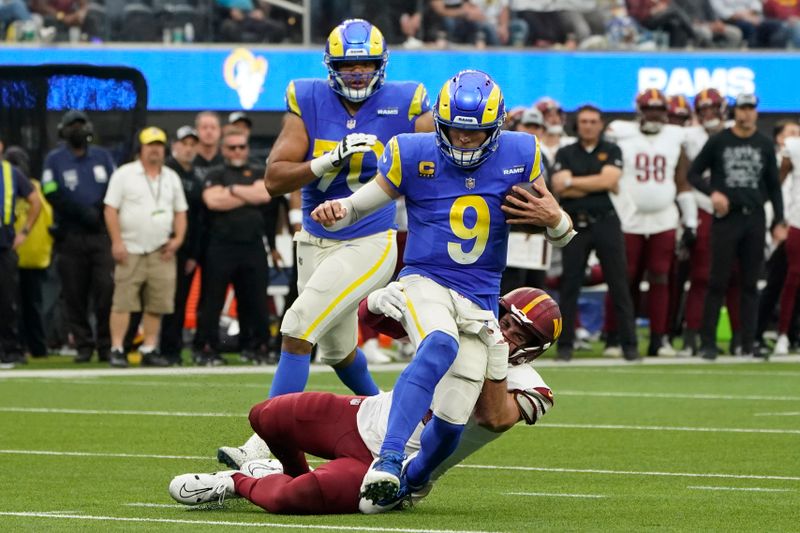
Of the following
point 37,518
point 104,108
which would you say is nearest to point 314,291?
point 37,518

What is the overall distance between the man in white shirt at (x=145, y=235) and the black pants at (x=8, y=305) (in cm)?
83

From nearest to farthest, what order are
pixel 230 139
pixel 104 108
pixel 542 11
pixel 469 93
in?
pixel 469 93 → pixel 230 139 → pixel 104 108 → pixel 542 11

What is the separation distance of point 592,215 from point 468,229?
7.72 m

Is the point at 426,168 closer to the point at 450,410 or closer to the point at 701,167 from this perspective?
the point at 450,410

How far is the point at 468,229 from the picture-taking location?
675 cm

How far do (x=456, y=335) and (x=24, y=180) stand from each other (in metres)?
9.01

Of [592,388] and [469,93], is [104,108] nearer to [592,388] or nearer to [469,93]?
[592,388]

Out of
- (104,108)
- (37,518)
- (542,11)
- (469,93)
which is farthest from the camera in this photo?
(542,11)

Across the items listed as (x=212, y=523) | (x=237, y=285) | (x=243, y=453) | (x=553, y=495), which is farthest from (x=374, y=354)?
(x=212, y=523)

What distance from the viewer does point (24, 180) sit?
14.8m

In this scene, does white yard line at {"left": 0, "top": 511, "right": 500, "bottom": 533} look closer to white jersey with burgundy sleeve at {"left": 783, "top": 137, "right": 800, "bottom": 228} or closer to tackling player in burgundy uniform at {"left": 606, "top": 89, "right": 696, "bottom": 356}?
tackling player in burgundy uniform at {"left": 606, "top": 89, "right": 696, "bottom": 356}

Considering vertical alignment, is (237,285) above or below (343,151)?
below

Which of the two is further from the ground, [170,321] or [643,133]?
[643,133]

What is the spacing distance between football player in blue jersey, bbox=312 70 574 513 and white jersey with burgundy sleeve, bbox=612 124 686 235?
8.01 m
